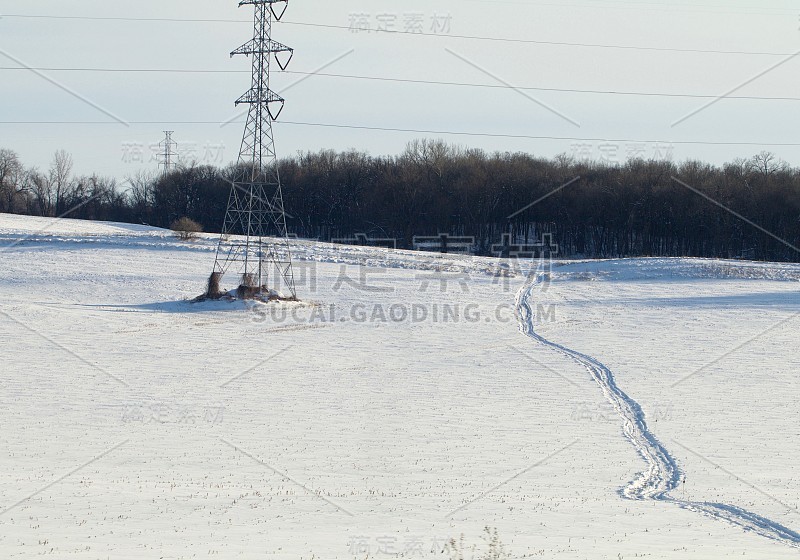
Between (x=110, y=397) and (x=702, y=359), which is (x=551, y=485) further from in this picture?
(x=702, y=359)

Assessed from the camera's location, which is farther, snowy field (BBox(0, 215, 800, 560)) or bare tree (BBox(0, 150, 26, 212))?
bare tree (BBox(0, 150, 26, 212))

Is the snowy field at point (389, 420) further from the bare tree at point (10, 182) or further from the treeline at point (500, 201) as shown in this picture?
the bare tree at point (10, 182)

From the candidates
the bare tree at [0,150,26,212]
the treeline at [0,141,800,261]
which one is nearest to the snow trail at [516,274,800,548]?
the treeline at [0,141,800,261]

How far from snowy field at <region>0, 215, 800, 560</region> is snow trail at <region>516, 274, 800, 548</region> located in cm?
7

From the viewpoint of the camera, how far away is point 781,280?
51156 millimetres

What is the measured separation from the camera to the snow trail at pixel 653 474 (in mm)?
13907

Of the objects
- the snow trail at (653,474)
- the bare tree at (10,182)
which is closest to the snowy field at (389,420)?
the snow trail at (653,474)

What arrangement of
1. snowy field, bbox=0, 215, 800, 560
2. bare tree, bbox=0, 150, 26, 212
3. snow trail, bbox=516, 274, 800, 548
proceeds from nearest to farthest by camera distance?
snowy field, bbox=0, 215, 800, 560 < snow trail, bbox=516, 274, 800, 548 < bare tree, bbox=0, 150, 26, 212

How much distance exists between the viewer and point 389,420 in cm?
2177

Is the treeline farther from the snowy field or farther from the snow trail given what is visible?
the snow trail

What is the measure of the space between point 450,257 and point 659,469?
39.6m

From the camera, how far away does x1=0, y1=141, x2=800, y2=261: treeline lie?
7806 centimetres

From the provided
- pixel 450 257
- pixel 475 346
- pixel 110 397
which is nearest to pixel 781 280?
pixel 450 257

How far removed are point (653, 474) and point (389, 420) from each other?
6.97 metres
